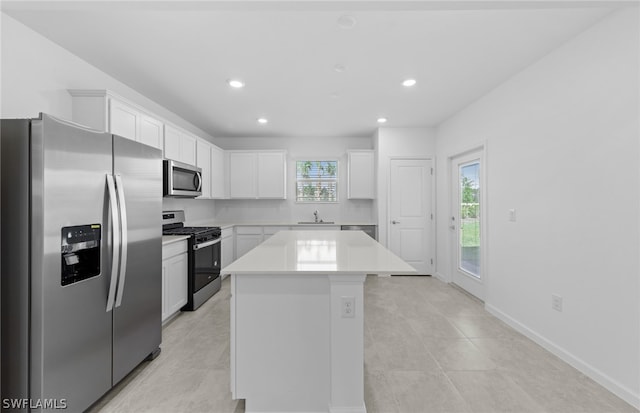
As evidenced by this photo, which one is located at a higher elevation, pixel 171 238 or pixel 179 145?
pixel 179 145

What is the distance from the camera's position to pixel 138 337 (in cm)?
208

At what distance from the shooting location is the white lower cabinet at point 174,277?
284cm

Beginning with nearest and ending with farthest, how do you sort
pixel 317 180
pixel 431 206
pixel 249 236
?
pixel 431 206 → pixel 249 236 → pixel 317 180

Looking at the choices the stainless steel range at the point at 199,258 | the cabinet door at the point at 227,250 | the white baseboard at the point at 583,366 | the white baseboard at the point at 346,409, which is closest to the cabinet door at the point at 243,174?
the cabinet door at the point at 227,250

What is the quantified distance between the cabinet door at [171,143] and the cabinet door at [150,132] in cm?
12

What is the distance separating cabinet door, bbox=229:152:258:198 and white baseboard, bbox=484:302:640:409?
4317 mm

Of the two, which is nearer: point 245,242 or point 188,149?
point 188,149

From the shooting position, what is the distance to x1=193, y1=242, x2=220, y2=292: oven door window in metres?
3.37

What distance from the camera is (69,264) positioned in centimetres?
157

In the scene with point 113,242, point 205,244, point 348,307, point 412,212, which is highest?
point 412,212

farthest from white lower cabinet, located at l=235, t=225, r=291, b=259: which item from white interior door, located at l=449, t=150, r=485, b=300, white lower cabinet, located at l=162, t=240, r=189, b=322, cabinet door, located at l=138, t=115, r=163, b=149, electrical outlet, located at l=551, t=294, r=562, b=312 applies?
electrical outlet, located at l=551, t=294, r=562, b=312

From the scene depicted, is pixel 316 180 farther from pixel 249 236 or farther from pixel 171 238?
pixel 171 238

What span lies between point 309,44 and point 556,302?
2999 mm

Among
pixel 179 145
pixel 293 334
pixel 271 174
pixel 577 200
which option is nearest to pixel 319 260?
pixel 293 334
